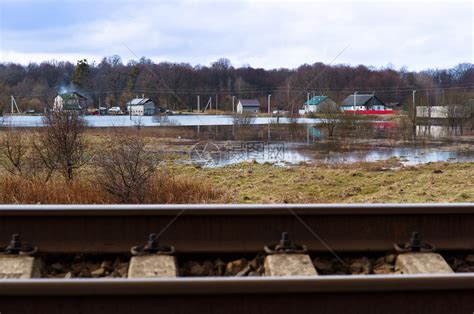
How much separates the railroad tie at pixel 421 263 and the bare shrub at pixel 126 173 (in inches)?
234

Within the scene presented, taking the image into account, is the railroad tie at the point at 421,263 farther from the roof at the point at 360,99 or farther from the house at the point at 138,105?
the roof at the point at 360,99

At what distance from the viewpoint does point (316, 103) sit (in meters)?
42.1

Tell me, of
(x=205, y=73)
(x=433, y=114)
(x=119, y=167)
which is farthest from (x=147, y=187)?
(x=433, y=114)

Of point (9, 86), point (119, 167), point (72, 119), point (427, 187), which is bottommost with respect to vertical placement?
point (427, 187)

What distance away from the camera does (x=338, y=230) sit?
6.10 meters

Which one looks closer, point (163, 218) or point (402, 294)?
point (402, 294)

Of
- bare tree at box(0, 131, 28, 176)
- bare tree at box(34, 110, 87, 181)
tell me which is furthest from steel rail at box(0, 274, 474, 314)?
bare tree at box(0, 131, 28, 176)

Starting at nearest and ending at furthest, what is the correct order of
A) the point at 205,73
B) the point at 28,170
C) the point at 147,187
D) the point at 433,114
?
the point at 147,187 < the point at 28,170 < the point at 205,73 < the point at 433,114

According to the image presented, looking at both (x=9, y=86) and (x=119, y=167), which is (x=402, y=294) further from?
(x=9, y=86)

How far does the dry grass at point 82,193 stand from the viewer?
392 inches

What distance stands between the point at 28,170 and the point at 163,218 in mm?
9604

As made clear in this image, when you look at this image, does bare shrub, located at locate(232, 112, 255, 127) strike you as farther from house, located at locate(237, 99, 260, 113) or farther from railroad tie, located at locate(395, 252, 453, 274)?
railroad tie, located at locate(395, 252, 453, 274)

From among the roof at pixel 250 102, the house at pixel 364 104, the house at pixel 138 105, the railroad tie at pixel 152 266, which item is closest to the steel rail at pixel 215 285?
the railroad tie at pixel 152 266

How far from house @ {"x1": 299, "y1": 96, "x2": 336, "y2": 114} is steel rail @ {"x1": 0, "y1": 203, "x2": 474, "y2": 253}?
35.1m
